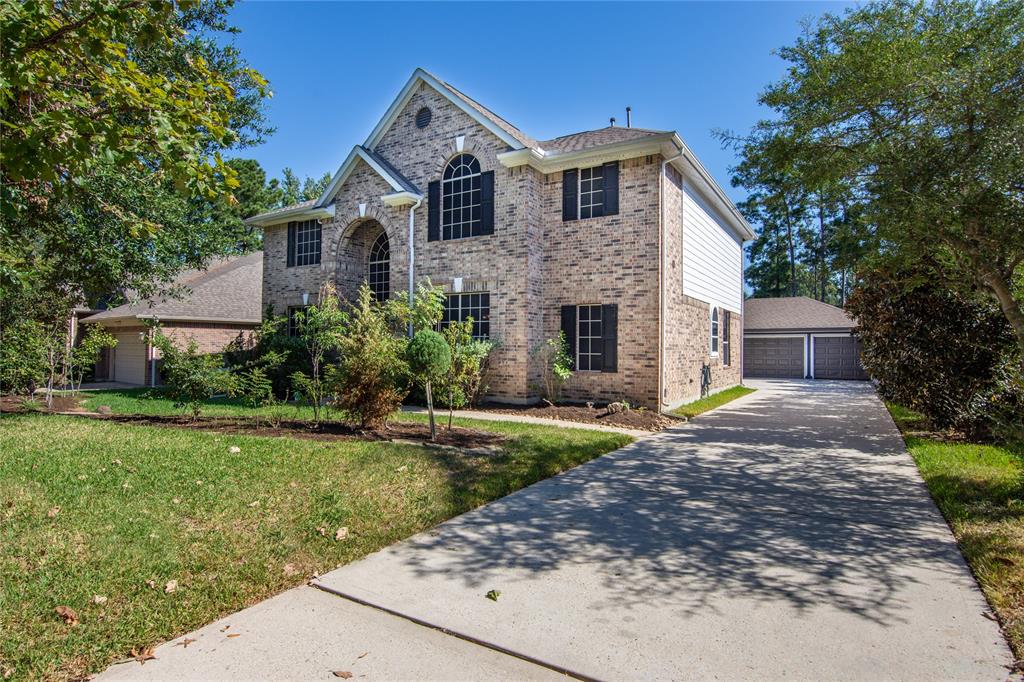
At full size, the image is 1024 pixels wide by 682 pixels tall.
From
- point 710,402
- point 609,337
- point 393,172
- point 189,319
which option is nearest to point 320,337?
point 609,337

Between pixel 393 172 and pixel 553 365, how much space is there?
6.97 m

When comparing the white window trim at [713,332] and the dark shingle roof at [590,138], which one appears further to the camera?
the white window trim at [713,332]

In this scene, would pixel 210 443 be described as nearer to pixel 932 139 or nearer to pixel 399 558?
pixel 399 558

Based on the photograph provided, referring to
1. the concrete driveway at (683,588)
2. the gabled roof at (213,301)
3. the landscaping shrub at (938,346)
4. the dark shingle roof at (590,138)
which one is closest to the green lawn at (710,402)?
the landscaping shrub at (938,346)

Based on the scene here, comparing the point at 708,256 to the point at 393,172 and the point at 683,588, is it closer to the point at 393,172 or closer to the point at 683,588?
the point at 393,172

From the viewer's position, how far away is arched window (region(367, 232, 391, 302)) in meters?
16.7

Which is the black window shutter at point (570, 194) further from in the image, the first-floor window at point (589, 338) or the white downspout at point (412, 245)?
the white downspout at point (412, 245)

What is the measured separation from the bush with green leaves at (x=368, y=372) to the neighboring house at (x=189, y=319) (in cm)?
1259

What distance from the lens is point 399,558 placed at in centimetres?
417

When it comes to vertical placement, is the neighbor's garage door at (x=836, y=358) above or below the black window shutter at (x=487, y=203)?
below

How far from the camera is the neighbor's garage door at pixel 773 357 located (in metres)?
27.7

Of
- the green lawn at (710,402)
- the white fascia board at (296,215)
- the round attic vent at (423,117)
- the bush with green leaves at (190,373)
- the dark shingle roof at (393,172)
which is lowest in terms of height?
the green lawn at (710,402)

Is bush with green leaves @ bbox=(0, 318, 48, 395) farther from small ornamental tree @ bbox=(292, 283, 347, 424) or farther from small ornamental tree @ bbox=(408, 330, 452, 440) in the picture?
small ornamental tree @ bbox=(408, 330, 452, 440)

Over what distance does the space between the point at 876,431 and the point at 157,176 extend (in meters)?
12.3
